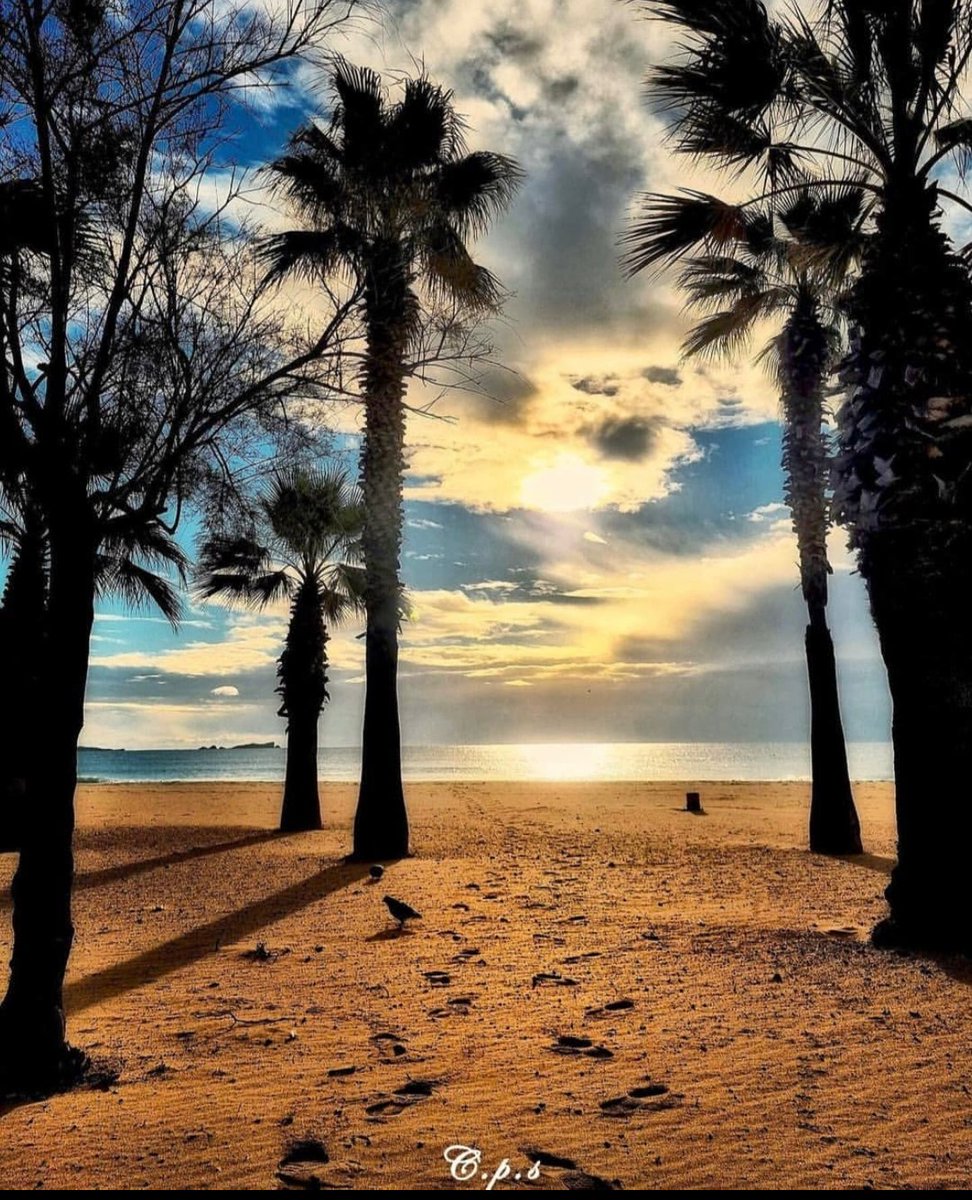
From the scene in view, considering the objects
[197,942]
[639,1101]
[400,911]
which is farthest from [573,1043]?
[197,942]

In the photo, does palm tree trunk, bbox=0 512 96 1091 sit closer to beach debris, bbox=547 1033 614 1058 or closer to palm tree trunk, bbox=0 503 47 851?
beach debris, bbox=547 1033 614 1058

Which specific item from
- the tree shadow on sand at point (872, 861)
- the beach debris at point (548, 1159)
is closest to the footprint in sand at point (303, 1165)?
the beach debris at point (548, 1159)

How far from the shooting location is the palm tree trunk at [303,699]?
1925 cm

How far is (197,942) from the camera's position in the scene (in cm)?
859

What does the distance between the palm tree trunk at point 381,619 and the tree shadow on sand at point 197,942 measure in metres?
1.27

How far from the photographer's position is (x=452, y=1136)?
13.4 feet

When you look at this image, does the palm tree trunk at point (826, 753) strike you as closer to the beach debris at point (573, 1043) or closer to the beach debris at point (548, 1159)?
the beach debris at point (573, 1043)

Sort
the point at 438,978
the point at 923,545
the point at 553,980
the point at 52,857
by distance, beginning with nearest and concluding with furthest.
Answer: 1. the point at 52,857
2. the point at 553,980
3. the point at 438,978
4. the point at 923,545

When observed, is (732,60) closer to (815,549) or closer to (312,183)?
(312,183)

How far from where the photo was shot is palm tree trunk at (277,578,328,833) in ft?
63.2

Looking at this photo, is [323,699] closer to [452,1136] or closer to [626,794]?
[626,794]

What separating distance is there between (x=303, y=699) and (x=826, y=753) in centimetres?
1170

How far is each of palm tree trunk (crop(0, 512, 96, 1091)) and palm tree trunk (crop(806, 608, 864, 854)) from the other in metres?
12.4
